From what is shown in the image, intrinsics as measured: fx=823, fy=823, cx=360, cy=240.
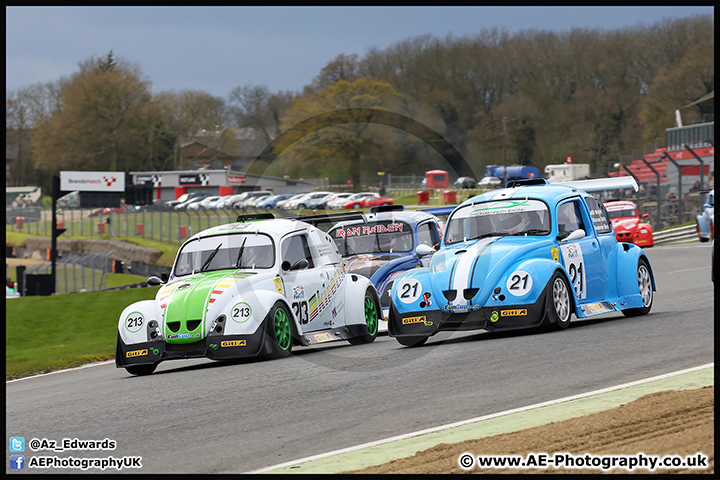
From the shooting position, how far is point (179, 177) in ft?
298

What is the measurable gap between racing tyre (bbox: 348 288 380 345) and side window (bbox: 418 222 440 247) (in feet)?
11.7

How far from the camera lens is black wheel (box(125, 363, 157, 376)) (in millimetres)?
10789

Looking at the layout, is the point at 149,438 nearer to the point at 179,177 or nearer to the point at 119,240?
the point at 119,240

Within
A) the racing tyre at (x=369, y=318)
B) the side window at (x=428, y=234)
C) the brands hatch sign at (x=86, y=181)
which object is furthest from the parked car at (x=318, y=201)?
the brands hatch sign at (x=86, y=181)

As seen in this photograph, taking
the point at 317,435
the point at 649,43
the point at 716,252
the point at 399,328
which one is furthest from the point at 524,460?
the point at 649,43

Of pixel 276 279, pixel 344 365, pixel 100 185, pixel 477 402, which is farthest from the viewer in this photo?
pixel 100 185

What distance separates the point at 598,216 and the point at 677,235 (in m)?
28.4

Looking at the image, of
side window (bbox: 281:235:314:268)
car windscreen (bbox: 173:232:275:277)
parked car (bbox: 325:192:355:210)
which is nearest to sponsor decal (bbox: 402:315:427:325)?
side window (bbox: 281:235:314:268)

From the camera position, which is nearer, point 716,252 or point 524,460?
point 524,460

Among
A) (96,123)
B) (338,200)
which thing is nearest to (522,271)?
(338,200)

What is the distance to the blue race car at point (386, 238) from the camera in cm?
1544

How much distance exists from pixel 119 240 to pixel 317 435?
43.2 meters

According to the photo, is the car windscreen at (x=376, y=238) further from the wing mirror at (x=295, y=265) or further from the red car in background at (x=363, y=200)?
the red car in background at (x=363, y=200)

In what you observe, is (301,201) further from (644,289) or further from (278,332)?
(278,332)
